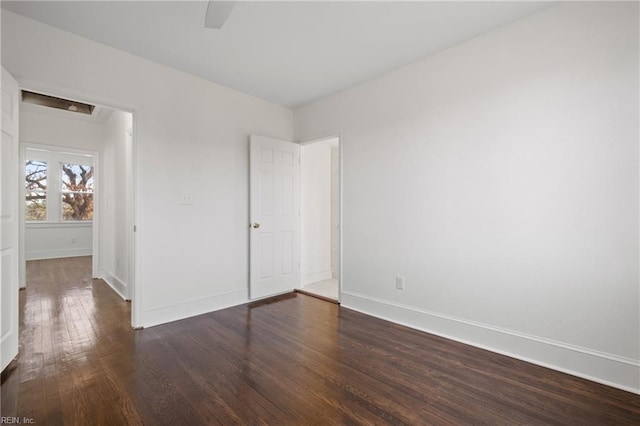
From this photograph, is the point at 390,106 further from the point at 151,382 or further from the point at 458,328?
the point at 151,382

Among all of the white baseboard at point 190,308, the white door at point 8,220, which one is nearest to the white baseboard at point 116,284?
the white baseboard at point 190,308

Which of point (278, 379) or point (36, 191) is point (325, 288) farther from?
point (36, 191)

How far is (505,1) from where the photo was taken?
6.98 ft

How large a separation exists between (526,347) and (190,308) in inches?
124

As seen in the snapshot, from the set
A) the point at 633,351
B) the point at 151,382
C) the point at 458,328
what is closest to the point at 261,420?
the point at 151,382

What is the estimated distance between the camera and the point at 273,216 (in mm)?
4008

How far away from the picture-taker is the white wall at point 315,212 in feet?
15.2

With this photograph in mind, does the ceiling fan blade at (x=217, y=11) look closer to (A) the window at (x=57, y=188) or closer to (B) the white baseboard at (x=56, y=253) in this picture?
(A) the window at (x=57, y=188)

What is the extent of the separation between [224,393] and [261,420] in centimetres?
37

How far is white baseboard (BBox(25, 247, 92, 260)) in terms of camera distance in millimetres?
6578

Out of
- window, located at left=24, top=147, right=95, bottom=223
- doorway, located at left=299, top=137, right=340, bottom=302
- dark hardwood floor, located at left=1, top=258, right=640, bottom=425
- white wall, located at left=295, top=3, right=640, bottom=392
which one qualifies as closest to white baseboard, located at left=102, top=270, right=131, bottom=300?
dark hardwood floor, located at left=1, top=258, right=640, bottom=425

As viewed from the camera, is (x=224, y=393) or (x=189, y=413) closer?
(x=189, y=413)

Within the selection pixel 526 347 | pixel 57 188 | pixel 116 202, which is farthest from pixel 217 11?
pixel 57 188

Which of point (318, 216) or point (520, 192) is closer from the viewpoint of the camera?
point (520, 192)
